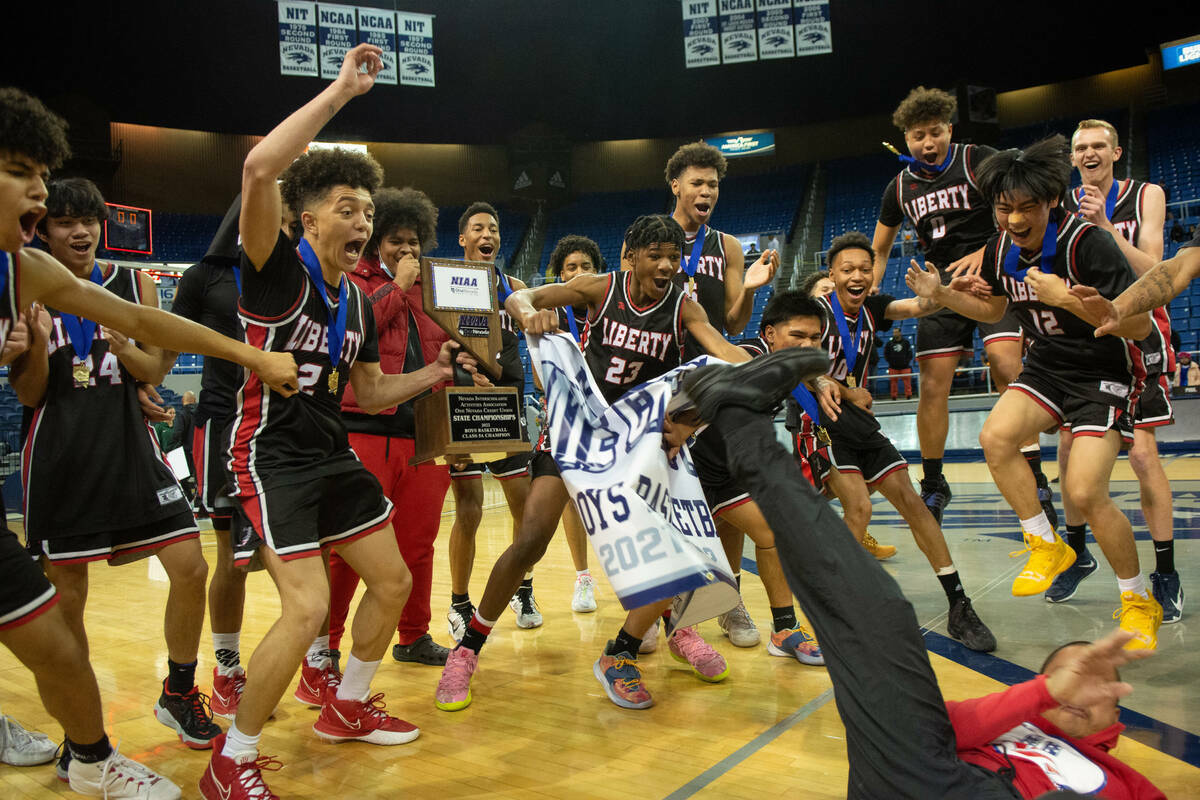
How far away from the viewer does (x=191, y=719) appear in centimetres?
299

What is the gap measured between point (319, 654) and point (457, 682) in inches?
24.6

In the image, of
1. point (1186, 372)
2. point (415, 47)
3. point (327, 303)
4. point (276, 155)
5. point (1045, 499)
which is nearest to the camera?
point (276, 155)

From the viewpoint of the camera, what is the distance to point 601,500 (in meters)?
2.45

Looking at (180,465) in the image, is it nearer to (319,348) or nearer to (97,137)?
(319,348)

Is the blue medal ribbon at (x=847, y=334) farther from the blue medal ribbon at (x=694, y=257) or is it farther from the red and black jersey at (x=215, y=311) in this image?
the red and black jersey at (x=215, y=311)

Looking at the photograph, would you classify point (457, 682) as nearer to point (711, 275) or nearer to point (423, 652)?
point (423, 652)

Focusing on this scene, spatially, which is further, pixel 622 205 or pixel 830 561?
pixel 622 205

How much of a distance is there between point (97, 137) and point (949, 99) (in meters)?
19.6

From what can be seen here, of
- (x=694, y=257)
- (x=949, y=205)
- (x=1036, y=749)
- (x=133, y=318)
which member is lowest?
(x=1036, y=749)

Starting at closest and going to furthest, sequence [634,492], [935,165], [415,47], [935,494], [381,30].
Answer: [634,492]
[935,165]
[935,494]
[381,30]
[415,47]

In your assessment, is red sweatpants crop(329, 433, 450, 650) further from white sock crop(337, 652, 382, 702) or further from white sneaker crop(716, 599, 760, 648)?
white sneaker crop(716, 599, 760, 648)

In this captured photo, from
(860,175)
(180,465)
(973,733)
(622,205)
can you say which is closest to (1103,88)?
(860,175)

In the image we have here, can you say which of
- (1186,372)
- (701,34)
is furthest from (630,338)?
(701,34)

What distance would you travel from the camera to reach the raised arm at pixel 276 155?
2295 millimetres
